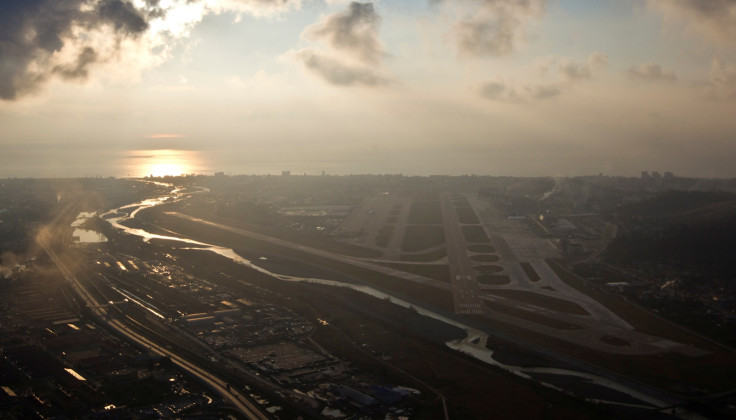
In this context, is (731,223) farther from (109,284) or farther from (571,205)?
(109,284)

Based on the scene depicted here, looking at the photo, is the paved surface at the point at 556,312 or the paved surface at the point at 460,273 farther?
the paved surface at the point at 460,273

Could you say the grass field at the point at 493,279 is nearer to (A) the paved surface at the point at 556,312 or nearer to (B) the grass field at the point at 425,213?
(A) the paved surface at the point at 556,312

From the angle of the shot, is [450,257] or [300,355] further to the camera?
[450,257]

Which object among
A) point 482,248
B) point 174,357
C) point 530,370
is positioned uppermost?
point 482,248

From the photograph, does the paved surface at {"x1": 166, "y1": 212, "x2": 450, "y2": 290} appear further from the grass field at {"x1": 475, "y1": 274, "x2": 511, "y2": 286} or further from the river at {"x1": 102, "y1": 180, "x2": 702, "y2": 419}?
the river at {"x1": 102, "y1": 180, "x2": 702, "y2": 419}

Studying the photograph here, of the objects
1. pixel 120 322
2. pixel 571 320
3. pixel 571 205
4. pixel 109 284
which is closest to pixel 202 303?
pixel 120 322

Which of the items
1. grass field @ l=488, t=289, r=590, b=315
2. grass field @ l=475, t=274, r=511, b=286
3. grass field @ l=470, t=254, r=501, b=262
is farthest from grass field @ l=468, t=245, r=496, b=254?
grass field @ l=488, t=289, r=590, b=315

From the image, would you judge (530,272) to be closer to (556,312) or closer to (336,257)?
(556,312)

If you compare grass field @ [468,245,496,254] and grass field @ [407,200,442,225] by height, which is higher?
grass field @ [407,200,442,225]

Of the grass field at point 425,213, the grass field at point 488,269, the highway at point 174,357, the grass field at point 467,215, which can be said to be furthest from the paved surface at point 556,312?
the highway at point 174,357

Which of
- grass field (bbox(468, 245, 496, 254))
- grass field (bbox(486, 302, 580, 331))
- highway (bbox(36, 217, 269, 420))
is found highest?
grass field (bbox(468, 245, 496, 254))

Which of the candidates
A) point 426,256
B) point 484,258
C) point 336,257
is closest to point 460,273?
point 484,258
